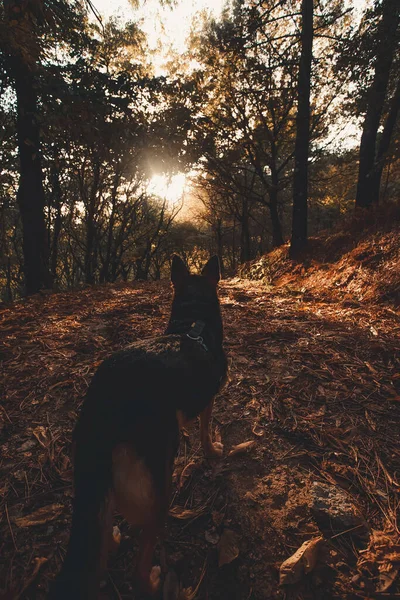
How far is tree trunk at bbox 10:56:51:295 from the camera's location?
7352 mm

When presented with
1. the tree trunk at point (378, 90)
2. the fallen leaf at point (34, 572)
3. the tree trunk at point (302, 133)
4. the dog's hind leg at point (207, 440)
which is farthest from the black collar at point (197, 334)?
the tree trunk at point (378, 90)

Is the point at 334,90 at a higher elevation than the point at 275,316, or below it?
higher

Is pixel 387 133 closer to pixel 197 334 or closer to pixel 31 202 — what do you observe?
pixel 197 334

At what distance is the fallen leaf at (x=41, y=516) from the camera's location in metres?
1.81

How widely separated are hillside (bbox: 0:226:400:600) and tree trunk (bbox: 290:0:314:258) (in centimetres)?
522

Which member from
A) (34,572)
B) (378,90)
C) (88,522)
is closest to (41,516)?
(34,572)

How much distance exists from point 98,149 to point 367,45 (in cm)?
647

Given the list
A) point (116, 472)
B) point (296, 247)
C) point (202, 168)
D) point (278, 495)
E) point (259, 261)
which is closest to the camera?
point (116, 472)

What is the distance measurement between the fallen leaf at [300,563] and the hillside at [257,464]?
0.03 metres

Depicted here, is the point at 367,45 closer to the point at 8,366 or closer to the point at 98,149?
the point at 98,149

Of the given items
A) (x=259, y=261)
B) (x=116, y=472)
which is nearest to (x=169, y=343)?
(x=116, y=472)

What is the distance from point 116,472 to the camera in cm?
146

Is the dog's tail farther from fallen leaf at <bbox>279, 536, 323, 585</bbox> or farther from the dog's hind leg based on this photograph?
the dog's hind leg

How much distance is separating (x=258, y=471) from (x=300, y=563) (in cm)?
64
